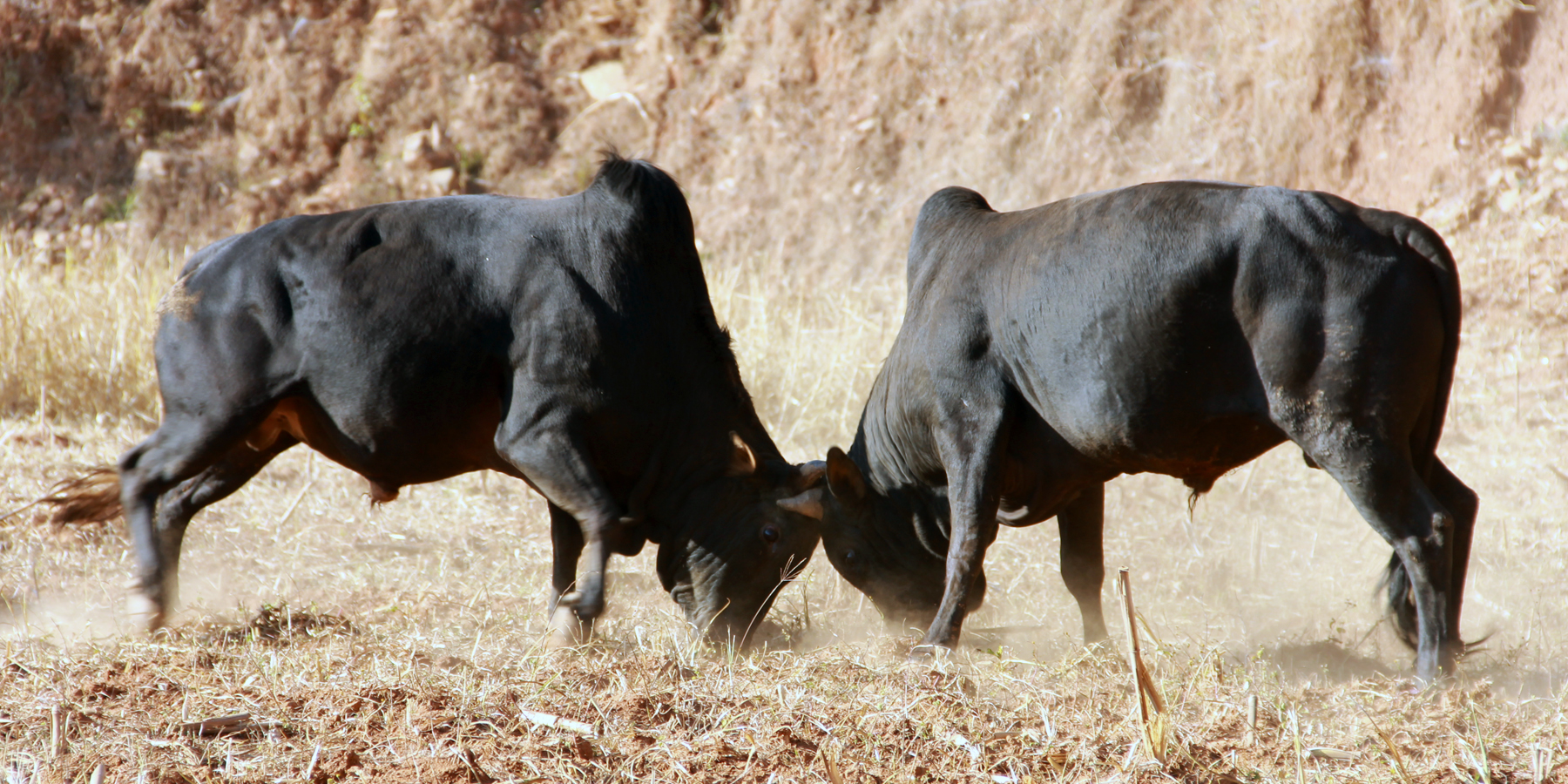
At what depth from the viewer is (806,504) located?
5.10 meters

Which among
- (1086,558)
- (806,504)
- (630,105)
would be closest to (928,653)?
(806,504)

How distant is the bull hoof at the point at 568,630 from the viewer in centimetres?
475

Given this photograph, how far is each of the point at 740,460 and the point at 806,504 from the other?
0.34 metres

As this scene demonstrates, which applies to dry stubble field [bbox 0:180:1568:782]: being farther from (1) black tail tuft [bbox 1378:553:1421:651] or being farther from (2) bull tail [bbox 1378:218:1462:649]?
(2) bull tail [bbox 1378:218:1462:649]

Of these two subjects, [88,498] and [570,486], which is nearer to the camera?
[570,486]

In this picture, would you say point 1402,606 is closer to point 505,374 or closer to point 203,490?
point 505,374

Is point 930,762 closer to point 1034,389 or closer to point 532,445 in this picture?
point 1034,389

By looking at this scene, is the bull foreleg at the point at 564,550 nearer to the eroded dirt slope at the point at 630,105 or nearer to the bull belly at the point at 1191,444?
the bull belly at the point at 1191,444

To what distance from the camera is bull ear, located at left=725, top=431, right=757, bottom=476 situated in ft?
17.0

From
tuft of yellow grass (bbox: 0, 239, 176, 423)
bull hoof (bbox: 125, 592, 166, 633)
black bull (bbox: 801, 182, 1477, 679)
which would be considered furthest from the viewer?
tuft of yellow grass (bbox: 0, 239, 176, 423)

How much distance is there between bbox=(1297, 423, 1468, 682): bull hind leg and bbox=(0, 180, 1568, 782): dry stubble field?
0.20 metres

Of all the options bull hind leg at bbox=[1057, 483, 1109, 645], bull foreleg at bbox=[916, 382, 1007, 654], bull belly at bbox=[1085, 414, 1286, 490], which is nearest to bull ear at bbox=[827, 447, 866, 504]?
bull foreleg at bbox=[916, 382, 1007, 654]

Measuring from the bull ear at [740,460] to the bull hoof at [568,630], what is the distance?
2.91 ft

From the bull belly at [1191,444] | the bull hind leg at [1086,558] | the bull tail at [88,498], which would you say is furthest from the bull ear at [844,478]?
the bull tail at [88,498]
